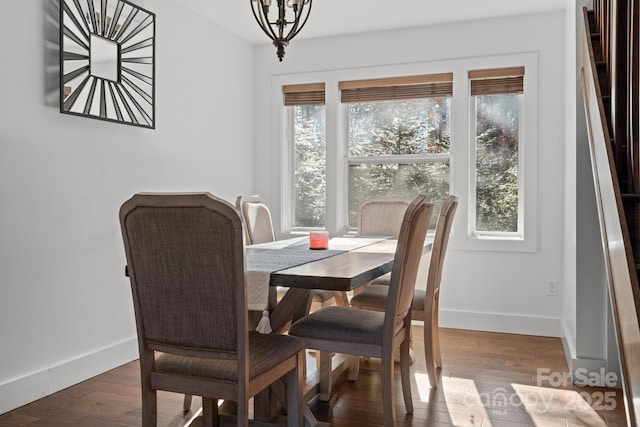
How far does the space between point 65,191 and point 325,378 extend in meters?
1.75

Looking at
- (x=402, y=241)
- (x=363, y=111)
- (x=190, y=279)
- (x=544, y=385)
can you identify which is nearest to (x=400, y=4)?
(x=363, y=111)

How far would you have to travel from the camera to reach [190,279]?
1.70m

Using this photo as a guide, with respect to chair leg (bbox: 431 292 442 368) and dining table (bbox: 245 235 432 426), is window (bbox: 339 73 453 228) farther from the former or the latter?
chair leg (bbox: 431 292 442 368)

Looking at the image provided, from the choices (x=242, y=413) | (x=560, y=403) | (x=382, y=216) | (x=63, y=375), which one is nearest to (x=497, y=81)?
(x=382, y=216)

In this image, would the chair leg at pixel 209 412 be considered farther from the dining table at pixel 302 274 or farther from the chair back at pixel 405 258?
the chair back at pixel 405 258

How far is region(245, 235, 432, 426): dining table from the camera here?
193 cm

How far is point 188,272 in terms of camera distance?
170 cm

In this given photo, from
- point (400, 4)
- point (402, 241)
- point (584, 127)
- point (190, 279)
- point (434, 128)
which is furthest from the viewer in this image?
point (434, 128)

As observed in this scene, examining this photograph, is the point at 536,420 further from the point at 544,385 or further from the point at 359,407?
the point at 359,407

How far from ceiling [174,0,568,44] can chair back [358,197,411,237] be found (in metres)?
1.42

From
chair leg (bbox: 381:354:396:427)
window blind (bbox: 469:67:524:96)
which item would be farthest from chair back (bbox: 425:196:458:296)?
window blind (bbox: 469:67:524:96)

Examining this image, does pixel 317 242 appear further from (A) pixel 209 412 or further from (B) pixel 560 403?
(B) pixel 560 403

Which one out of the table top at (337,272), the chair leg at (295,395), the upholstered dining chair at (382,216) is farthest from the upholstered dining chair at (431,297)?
the upholstered dining chair at (382,216)

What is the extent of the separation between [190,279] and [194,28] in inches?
115
